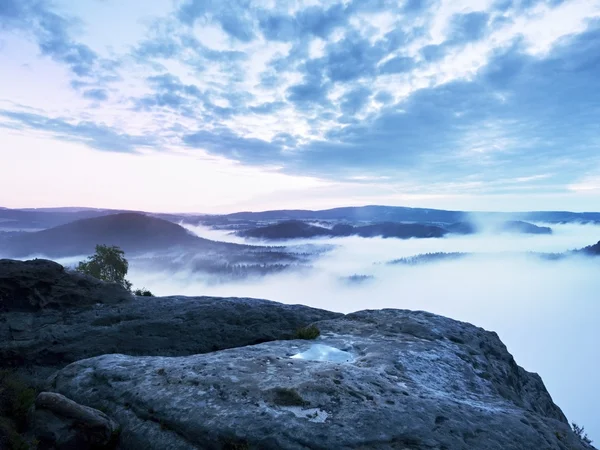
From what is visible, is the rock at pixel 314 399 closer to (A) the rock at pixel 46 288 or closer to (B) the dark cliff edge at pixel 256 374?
(B) the dark cliff edge at pixel 256 374

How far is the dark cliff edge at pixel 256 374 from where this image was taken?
9641mm

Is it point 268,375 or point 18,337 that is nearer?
point 268,375

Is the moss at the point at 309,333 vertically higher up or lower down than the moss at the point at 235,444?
higher up

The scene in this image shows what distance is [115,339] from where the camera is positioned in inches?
671

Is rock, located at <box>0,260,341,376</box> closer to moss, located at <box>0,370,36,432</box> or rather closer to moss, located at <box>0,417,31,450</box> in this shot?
moss, located at <box>0,370,36,432</box>

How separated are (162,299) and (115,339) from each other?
12.4 ft

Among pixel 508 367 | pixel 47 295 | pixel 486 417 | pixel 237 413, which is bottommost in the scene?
pixel 508 367

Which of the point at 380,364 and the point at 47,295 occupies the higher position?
the point at 47,295

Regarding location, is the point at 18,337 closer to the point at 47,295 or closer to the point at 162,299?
the point at 47,295

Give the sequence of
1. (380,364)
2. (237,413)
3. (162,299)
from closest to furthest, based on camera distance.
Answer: (237,413) < (380,364) < (162,299)

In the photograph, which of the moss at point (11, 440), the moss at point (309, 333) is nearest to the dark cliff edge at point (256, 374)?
the moss at point (309, 333)

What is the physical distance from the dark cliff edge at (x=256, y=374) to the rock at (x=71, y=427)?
40 millimetres

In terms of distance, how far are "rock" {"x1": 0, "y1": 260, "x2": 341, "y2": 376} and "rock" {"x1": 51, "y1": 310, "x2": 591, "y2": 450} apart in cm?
324

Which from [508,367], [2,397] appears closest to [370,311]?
[508,367]
